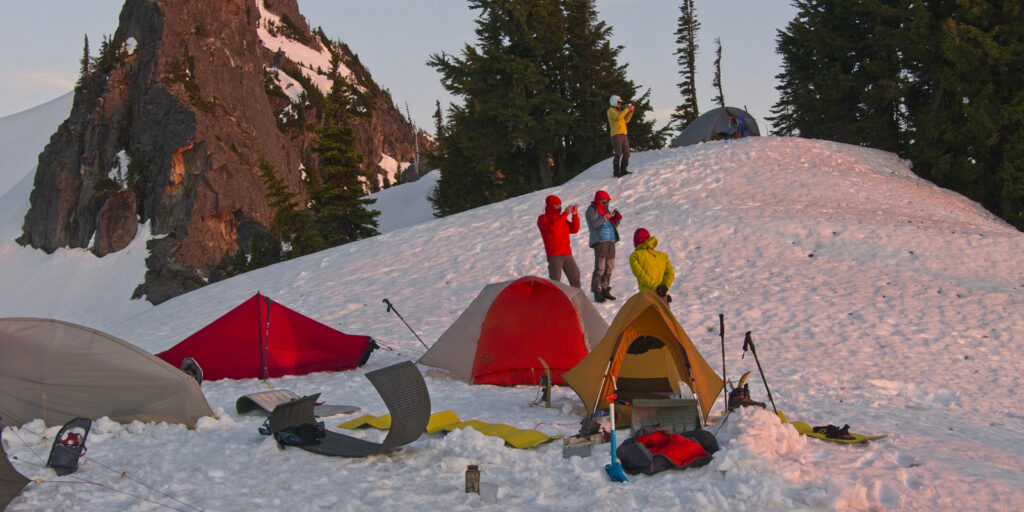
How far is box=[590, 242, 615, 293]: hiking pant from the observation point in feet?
47.3

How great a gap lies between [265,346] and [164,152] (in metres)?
62.1

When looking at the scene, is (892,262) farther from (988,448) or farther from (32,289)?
(32,289)

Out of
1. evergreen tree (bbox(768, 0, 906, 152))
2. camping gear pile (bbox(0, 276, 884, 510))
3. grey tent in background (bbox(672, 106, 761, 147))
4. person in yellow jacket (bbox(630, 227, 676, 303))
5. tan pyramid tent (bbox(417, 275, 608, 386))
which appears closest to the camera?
camping gear pile (bbox(0, 276, 884, 510))

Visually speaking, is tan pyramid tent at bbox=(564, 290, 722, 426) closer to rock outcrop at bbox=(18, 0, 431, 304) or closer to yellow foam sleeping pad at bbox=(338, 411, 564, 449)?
yellow foam sleeping pad at bbox=(338, 411, 564, 449)

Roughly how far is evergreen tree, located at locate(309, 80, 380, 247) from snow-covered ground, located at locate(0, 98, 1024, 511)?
45.2 ft

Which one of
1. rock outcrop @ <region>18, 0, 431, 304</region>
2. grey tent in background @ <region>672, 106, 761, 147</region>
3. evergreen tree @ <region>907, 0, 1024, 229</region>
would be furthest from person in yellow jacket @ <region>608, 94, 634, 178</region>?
rock outcrop @ <region>18, 0, 431, 304</region>

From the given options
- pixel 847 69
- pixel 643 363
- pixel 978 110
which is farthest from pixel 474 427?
pixel 847 69

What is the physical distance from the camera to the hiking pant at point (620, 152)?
2267 centimetres

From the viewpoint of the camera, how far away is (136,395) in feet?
26.9

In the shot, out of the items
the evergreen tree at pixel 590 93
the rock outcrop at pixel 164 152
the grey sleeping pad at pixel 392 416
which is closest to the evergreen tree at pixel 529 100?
the evergreen tree at pixel 590 93

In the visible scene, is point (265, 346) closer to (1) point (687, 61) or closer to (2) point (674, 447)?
(2) point (674, 447)

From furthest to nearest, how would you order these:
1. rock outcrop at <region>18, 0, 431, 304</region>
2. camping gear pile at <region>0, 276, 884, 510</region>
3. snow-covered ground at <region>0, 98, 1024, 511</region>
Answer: rock outcrop at <region>18, 0, 431, 304</region>, camping gear pile at <region>0, 276, 884, 510</region>, snow-covered ground at <region>0, 98, 1024, 511</region>

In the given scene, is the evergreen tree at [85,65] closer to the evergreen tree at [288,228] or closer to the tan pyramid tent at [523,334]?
the evergreen tree at [288,228]

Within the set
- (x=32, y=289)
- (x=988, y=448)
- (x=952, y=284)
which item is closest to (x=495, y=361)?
(x=988, y=448)
